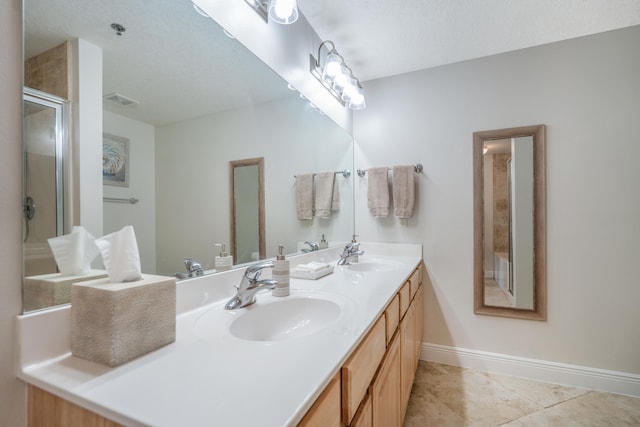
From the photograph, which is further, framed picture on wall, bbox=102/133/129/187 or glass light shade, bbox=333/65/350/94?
glass light shade, bbox=333/65/350/94

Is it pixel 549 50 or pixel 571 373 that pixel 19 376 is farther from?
pixel 549 50

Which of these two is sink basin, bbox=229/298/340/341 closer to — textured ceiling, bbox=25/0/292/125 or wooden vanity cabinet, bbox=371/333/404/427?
wooden vanity cabinet, bbox=371/333/404/427

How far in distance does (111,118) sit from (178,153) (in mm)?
222

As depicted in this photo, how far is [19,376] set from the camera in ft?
1.75

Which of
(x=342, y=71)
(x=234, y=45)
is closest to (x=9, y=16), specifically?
(x=234, y=45)

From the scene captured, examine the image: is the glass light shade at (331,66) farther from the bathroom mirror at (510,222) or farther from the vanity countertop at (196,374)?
the vanity countertop at (196,374)

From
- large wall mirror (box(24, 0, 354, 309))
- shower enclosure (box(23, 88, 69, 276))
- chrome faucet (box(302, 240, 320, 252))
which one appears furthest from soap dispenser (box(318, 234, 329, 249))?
shower enclosure (box(23, 88, 69, 276))

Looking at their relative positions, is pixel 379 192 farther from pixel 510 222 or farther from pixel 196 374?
pixel 196 374

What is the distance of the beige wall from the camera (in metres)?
0.53

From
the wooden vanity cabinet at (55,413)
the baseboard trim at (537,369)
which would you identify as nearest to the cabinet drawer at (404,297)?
the baseboard trim at (537,369)

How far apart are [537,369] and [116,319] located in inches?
92.1

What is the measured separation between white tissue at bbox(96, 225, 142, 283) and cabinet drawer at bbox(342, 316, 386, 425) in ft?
1.70

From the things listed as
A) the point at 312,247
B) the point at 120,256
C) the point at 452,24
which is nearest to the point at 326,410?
the point at 120,256

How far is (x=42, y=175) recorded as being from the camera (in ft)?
1.96
